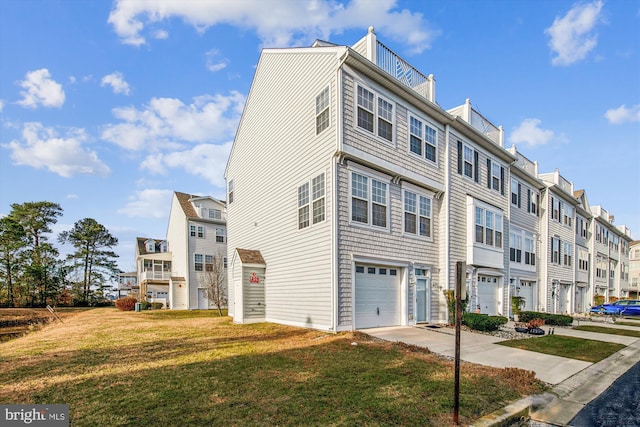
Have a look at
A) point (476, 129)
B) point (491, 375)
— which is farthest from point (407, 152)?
point (491, 375)

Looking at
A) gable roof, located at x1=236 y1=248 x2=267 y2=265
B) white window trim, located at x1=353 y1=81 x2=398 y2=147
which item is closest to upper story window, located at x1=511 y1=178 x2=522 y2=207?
white window trim, located at x1=353 y1=81 x2=398 y2=147

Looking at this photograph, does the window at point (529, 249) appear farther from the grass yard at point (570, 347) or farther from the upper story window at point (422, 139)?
the upper story window at point (422, 139)

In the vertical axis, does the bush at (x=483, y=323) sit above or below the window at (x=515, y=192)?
below

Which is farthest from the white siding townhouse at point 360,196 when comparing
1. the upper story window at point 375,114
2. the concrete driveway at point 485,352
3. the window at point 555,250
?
the window at point 555,250

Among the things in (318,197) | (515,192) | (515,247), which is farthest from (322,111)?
(515,247)

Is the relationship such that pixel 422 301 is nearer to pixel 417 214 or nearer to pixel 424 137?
pixel 417 214

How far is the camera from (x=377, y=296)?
1337cm

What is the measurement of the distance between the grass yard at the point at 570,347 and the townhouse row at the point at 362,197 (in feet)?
10.5

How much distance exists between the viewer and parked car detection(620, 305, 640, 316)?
2911 centimetres

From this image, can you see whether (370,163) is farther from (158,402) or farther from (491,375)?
(158,402)

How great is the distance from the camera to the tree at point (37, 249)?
33781 millimetres

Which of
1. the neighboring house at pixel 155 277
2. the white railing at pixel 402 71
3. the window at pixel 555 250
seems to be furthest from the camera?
the neighboring house at pixel 155 277

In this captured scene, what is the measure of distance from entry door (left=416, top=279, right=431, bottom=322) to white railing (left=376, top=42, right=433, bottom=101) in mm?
8222

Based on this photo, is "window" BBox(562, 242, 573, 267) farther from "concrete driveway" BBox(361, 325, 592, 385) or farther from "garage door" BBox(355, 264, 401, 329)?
"garage door" BBox(355, 264, 401, 329)
